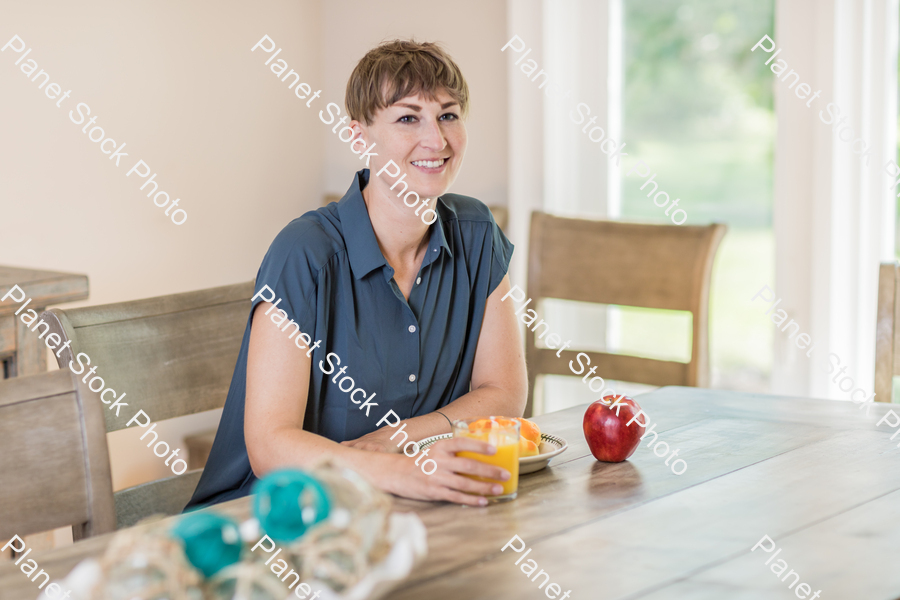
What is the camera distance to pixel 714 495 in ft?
3.52

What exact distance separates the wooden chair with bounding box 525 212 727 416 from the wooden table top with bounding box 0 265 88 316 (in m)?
0.97

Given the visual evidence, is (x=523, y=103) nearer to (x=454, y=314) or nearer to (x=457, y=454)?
(x=454, y=314)

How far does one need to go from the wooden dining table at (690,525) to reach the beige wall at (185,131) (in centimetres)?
160

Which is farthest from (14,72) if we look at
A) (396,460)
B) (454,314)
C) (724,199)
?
(724,199)

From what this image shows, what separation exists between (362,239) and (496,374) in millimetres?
328

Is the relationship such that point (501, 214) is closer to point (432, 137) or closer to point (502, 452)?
point (432, 137)

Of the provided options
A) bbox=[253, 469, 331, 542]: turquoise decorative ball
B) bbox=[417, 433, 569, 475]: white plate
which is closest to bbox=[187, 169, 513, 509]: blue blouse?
bbox=[417, 433, 569, 475]: white plate

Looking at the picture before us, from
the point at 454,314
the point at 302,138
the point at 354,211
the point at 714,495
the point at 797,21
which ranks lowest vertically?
the point at 714,495

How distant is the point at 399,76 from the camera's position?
4.66 ft

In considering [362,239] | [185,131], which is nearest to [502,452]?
[362,239]

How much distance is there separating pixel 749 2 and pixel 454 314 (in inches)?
54.8

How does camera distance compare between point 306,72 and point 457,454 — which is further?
point 306,72

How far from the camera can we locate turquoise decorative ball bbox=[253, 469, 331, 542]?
68cm

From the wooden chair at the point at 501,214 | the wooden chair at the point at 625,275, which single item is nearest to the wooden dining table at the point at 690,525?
the wooden chair at the point at 625,275
